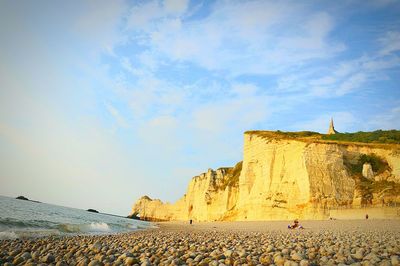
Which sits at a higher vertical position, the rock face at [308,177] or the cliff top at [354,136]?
the cliff top at [354,136]

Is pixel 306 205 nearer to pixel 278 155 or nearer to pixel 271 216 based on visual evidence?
pixel 271 216

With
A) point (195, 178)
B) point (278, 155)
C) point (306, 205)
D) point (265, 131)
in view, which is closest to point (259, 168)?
point (278, 155)

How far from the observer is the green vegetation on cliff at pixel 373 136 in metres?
40.8

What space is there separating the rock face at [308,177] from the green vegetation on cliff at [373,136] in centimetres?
788

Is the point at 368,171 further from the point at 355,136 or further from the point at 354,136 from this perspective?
the point at 354,136

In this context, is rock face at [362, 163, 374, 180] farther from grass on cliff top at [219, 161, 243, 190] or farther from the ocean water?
the ocean water

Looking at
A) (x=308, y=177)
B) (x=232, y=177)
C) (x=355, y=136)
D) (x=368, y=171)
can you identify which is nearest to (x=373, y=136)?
(x=355, y=136)

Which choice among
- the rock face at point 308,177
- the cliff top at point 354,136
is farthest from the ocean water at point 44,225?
the cliff top at point 354,136

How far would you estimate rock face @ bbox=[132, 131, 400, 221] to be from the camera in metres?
30.9

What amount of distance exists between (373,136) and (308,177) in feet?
60.7

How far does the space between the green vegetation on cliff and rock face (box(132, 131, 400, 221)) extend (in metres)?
7.88

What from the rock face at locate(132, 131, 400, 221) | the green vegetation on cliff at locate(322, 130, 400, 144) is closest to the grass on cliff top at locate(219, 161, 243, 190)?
Answer: the rock face at locate(132, 131, 400, 221)

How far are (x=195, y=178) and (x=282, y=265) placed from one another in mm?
69212

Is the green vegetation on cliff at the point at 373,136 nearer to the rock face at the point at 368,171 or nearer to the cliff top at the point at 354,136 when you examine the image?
the cliff top at the point at 354,136
